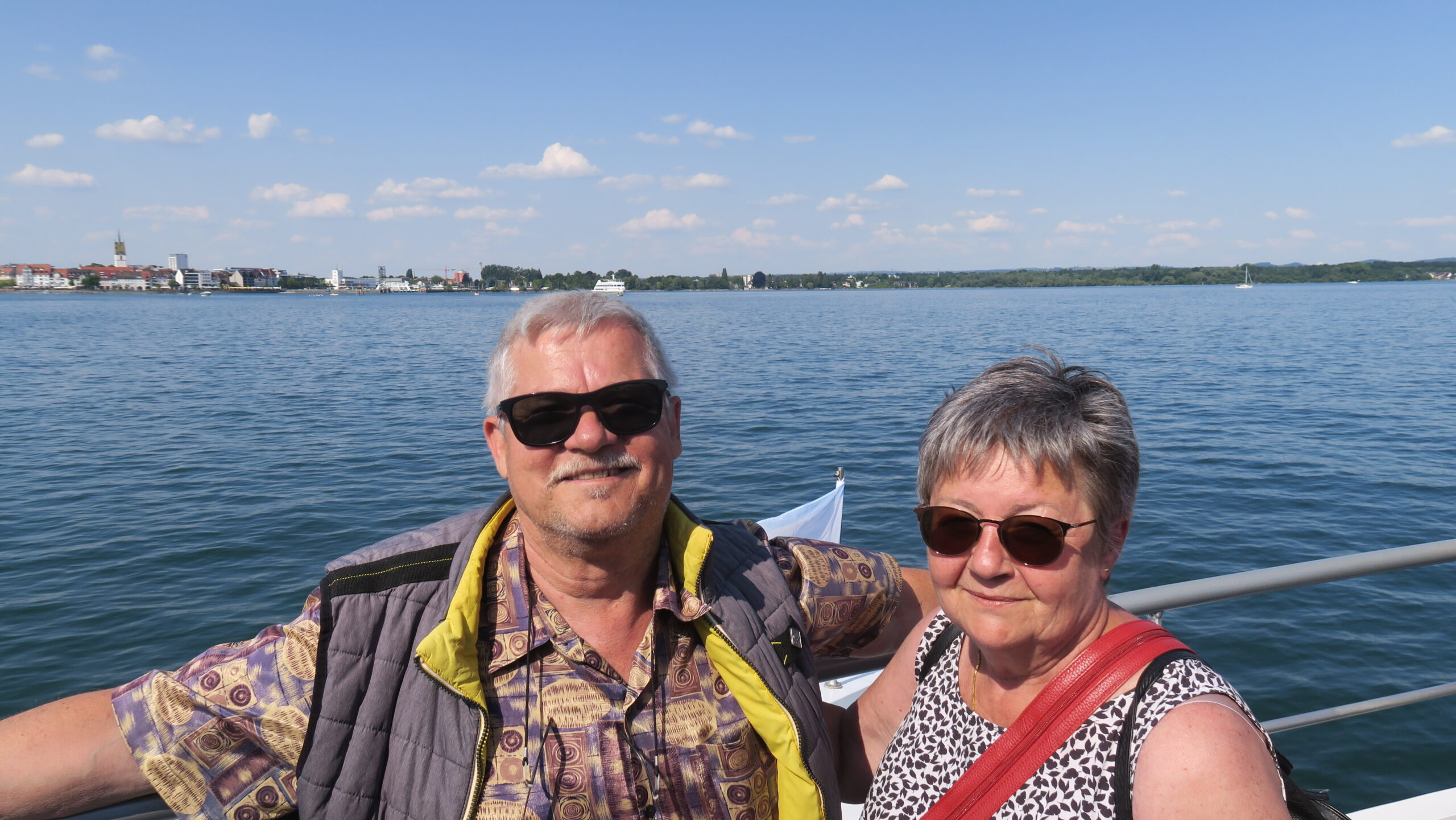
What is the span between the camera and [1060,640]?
5.67ft

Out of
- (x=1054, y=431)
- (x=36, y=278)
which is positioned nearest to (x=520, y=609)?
(x=1054, y=431)

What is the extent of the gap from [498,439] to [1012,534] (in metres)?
1.24

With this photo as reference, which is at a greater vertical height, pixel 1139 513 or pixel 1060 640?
pixel 1060 640

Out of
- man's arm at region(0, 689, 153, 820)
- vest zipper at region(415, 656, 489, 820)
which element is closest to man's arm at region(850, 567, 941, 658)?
vest zipper at region(415, 656, 489, 820)

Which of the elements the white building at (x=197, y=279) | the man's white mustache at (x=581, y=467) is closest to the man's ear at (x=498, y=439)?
the man's white mustache at (x=581, y=467)

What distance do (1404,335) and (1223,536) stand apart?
161ft

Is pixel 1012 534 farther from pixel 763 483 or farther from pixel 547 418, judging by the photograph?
pixel 763 483

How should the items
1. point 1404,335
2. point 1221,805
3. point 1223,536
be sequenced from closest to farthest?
point 1221,805, point 1223,536, point 1404,335

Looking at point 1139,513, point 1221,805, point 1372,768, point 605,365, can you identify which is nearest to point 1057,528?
point 1221,805

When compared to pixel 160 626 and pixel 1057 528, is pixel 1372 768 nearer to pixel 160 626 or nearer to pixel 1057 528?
pixel 1057 528

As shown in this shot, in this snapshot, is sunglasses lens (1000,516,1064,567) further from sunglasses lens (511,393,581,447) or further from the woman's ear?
sunglasses lens (511,393,581,447)

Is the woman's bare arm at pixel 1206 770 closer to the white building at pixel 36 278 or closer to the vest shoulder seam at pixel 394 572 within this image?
the vest shoulder seam at pixel 394 572

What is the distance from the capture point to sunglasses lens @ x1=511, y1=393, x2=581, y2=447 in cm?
204

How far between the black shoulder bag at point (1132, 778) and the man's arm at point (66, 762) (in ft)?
5.94
